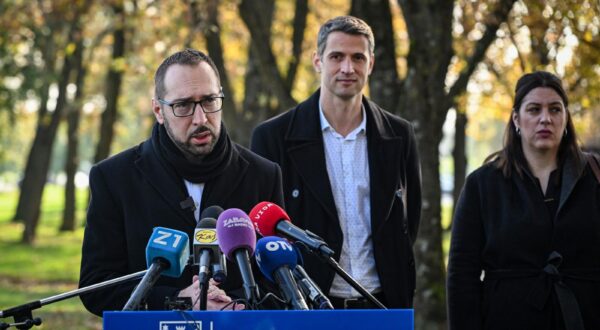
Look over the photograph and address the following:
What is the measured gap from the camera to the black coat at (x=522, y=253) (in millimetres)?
6402

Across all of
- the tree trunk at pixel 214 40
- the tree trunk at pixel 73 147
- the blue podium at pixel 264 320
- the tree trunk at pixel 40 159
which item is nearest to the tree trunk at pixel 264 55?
the tree trunk at pixel 214 40

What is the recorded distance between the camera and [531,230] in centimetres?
646

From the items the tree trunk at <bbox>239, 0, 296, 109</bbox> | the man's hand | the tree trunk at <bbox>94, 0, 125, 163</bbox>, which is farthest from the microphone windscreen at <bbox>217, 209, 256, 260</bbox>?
the tree trunk at <bbox>94, 0, 125, 163</bbox>

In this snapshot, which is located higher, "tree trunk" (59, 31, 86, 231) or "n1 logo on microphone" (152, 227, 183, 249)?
"tree trunk" (59, 31, 86, 231)

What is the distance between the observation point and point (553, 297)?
638cm

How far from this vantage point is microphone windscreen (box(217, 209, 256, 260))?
165 inches

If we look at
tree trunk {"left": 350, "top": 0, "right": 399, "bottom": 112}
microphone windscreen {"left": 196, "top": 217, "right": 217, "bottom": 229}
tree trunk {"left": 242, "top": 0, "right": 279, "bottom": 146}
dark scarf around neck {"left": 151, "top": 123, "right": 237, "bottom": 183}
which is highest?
tree trunk {"left": 242, "top": 0, "right": 279, "bottom": 146}

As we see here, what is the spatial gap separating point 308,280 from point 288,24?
2751 centimetres

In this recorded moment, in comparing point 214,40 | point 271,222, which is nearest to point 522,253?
point 271,222

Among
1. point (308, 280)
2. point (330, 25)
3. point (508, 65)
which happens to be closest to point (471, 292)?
point (330, 25)

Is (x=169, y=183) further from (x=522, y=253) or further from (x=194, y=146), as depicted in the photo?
(x=522, y=253)

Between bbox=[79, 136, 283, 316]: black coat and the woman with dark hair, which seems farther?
the woman with dark hair

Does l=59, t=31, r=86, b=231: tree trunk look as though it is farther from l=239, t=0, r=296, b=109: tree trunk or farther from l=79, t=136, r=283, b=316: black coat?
l=79, t=136, r=283, b=316: black coat

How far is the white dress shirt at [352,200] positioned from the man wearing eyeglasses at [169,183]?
130 centimetres
